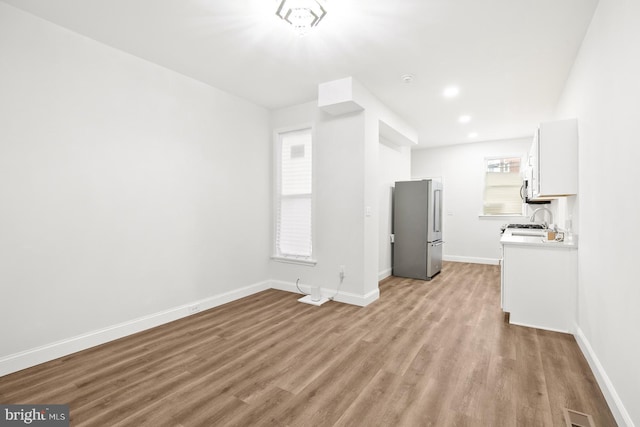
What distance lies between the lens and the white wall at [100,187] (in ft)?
7.65

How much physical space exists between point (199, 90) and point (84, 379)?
3.13 m

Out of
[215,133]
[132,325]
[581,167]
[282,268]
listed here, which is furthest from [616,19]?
[132,325]

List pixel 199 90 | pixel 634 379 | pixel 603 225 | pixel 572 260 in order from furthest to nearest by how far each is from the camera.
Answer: pixel 199 90 → pixel 572 260 → pixel 603 225 → pixel 634 379

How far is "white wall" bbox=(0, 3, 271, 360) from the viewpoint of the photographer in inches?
91.8

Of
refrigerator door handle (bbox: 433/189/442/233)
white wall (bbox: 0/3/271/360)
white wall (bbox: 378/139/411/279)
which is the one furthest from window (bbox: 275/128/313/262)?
refrigerator door handle (bbox: 433/189/442/233)

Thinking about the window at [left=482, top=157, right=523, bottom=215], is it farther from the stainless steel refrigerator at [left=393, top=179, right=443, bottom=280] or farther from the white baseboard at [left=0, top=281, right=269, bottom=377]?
the white baseboard at [left=0, top=281, right=269, bottom=377]


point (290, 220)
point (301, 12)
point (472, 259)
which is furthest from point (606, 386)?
point (472, 259)

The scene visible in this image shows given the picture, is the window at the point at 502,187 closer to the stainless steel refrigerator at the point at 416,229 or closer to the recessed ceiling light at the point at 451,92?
the stainless steel refrigerator at the point at 416,229

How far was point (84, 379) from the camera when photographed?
2.18m

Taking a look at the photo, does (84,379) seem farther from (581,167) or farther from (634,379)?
(581,167)

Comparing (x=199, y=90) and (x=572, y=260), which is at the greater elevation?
(x=199, y=90)

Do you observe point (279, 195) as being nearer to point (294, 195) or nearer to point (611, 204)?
point (294, 195)

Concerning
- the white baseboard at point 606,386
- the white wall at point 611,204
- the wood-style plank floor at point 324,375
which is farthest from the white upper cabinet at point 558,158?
the wood-style plank floor at point 324,375

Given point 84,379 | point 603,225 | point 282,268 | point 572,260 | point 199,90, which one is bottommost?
point 84,379
